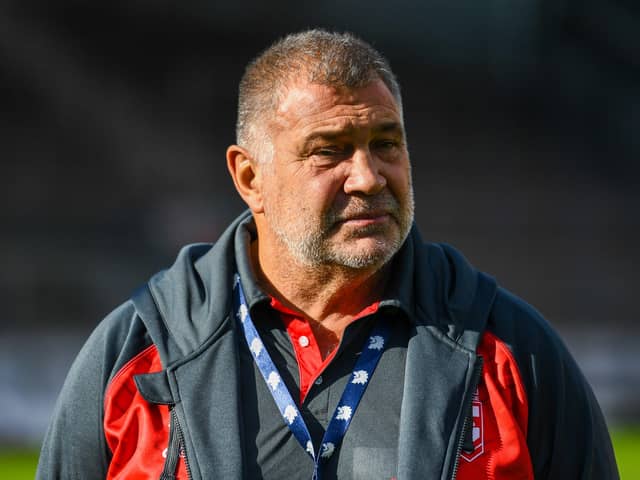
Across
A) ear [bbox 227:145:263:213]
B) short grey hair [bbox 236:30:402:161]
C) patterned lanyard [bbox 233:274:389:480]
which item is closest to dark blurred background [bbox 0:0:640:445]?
ear [bbox 227:145:263:213]

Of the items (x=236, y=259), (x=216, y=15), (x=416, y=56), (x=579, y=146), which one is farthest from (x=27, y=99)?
(x=236, y=259)

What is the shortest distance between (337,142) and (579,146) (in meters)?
11.8

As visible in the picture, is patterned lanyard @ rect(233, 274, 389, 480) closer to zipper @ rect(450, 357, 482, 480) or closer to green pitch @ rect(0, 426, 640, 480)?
zipper @ rect(450, 357, 482, 480)

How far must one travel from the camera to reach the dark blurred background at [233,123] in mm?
11281

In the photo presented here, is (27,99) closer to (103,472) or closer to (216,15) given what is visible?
(216,15)

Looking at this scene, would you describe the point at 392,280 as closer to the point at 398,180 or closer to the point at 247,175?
the point at 398,180

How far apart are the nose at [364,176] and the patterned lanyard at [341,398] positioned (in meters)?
0.35

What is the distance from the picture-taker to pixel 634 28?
13539mm

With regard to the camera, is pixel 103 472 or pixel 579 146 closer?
pixel 103 472

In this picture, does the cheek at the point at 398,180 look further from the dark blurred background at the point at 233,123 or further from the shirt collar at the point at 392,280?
the dark blurred background at the point at 233,123

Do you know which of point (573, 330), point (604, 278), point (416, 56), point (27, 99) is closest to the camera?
point (573, 330)

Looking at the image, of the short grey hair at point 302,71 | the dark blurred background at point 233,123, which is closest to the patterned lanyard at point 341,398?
the short grey hair at point 302,71

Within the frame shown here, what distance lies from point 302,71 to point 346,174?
11.6 inches

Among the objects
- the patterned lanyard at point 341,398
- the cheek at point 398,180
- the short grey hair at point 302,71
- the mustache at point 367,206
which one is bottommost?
the patterned lanyard at point 341,398
